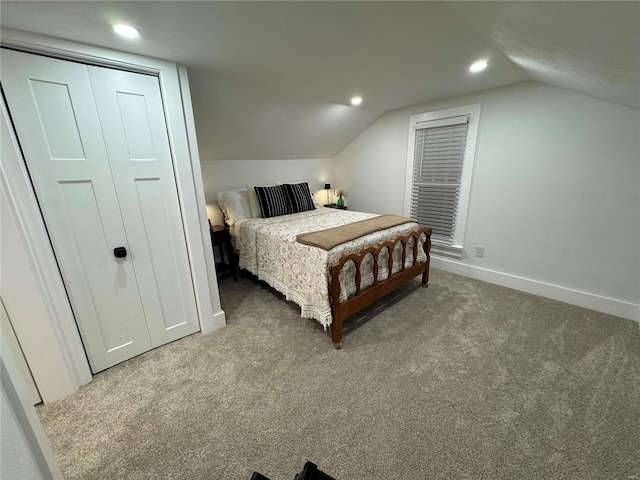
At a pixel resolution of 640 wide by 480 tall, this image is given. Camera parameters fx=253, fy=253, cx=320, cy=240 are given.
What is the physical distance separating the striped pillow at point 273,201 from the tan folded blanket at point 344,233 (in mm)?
1077

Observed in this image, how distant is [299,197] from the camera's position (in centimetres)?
348

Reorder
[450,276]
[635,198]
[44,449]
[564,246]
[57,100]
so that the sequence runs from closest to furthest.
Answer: [44,449], [57,100], [635,198], [564,246], [450,276]

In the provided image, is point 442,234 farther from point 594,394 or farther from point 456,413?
point 456,413

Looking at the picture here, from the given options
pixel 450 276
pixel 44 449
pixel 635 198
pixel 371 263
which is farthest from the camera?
pixel 450 276

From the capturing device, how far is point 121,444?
4.29 ft

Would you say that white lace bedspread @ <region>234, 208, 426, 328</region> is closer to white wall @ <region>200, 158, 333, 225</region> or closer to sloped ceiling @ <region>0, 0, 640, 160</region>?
white wall @ <region>200, 158, 333, 225</region>

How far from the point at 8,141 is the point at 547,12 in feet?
8.39

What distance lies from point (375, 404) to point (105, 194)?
2.12m

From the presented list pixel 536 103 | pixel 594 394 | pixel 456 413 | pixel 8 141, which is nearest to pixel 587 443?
pixel 594 394

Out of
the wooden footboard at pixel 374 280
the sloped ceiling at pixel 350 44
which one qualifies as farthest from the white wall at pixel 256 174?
the wooden footboard at pixel 374 280

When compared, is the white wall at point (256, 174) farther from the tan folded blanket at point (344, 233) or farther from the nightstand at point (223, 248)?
the tan folded blanket at point (344, 233)

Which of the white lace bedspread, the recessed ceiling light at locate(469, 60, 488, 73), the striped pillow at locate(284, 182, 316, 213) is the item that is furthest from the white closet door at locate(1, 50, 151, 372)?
the recessed ceiling light at locate(469, 60, 488, 73)

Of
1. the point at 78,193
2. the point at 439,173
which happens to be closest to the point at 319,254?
the point at 78,193

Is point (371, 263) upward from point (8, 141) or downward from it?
downward
